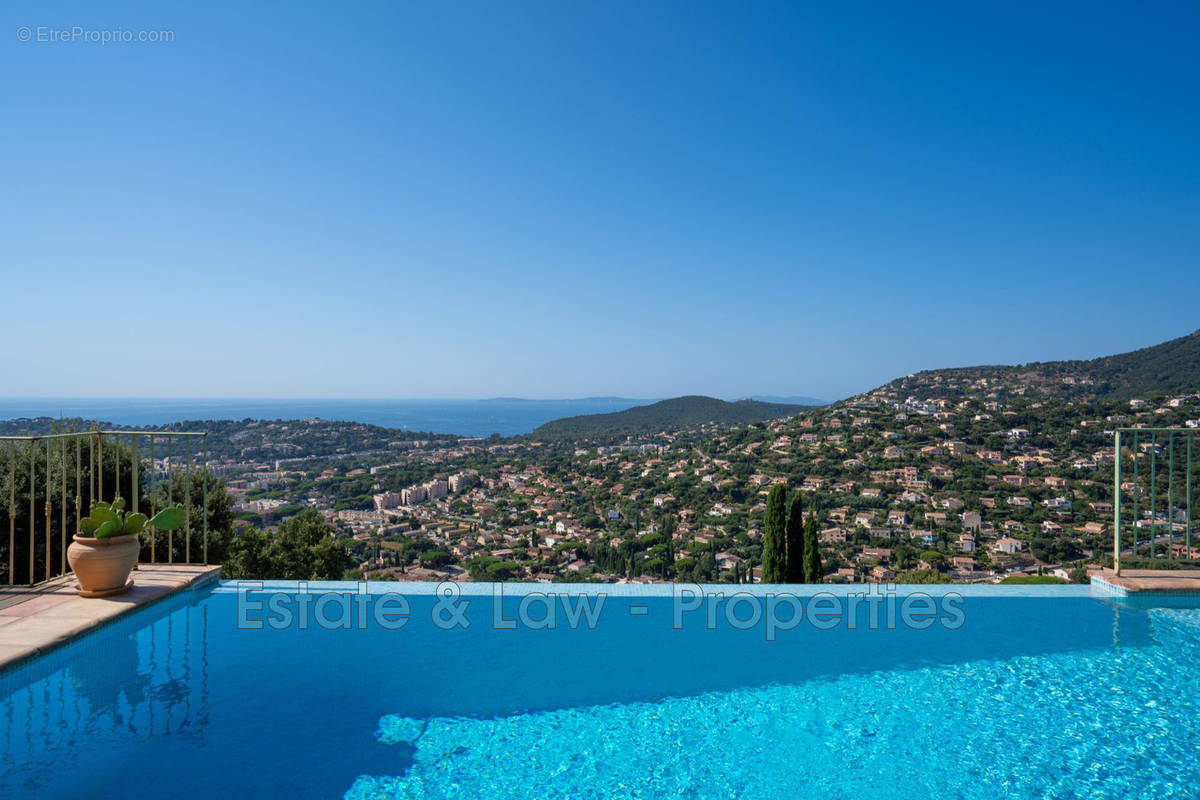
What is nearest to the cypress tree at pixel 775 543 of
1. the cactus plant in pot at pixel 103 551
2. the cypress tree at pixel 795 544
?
the cypress tree at pixel 795 544

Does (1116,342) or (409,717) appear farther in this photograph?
(1116,342)

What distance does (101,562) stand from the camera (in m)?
3.89

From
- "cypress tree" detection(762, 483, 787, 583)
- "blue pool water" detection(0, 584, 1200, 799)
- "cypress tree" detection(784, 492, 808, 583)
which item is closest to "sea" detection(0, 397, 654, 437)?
"blue pool water" detection(0, 584, 1200, 799)

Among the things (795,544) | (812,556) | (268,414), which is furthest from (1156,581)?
(268,414)

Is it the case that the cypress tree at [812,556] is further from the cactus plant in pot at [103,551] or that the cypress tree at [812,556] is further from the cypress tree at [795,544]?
the cactus plant in pot at [103,551]

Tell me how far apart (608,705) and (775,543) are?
4.84m

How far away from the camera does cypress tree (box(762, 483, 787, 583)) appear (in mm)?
7547

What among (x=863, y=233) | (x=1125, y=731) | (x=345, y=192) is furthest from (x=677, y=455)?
(x=1125, y=731)

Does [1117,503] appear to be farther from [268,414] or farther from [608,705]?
[268,414]

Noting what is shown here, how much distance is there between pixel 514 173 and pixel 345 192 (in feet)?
11.0

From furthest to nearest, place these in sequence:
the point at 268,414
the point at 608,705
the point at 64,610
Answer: the point at 268,414 → the point at 64,610 → the point at 608,705

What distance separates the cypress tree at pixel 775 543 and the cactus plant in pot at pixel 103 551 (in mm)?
6468

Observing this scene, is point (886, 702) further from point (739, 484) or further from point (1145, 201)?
point (1145, 201)

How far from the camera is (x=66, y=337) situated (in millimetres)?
15898
